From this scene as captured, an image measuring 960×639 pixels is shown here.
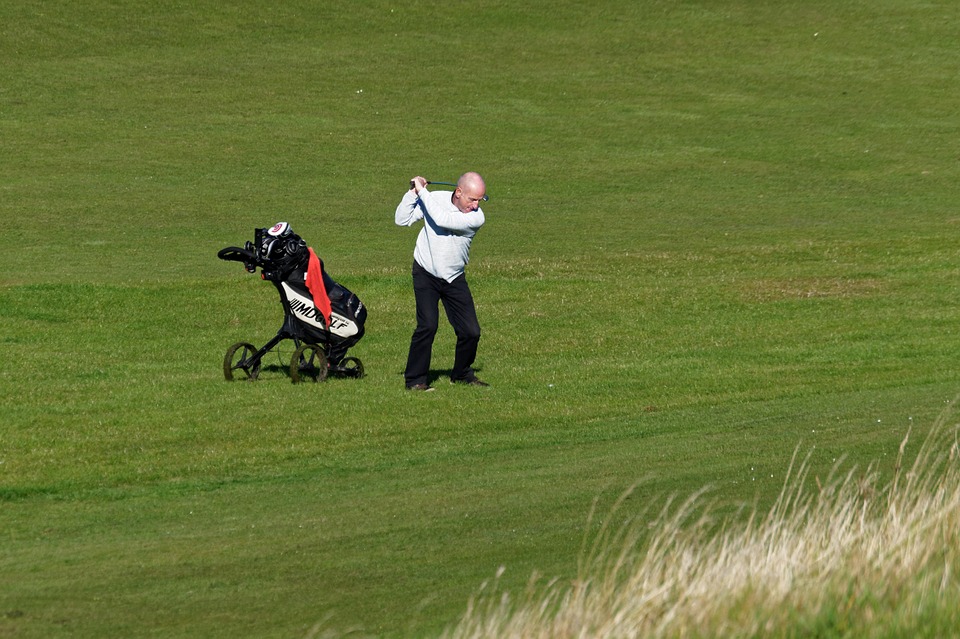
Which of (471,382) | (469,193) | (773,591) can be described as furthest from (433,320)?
(773,591)

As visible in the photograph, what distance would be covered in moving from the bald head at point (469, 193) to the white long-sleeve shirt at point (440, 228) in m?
0.07

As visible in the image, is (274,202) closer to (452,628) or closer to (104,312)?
(104,312)

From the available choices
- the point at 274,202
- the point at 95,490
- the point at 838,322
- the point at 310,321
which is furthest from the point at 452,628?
the point at 274,202

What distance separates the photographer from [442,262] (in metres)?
14.8

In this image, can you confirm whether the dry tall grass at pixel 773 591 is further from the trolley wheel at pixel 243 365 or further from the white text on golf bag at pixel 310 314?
the trolley wheel at pixel 243 365

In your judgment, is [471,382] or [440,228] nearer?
[440,228]

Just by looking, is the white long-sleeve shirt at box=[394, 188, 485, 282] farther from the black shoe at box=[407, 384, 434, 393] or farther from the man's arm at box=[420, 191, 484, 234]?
the black shoe at box=[407, 384, 434, 393]

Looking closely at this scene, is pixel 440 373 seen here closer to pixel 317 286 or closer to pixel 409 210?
pixel 317 286

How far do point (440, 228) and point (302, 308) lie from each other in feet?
5.79

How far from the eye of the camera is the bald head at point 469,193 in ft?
47.4

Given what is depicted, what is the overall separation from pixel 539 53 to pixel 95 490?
1379 inches

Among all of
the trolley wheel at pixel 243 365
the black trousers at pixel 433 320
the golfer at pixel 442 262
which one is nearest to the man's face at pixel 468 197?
the golfer at pixel 442 262

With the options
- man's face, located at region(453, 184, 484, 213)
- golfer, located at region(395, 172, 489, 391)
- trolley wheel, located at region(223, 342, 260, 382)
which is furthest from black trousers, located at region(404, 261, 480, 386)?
trolley wheel, located at region(223, 342, 260, 382)

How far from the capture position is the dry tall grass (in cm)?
700
